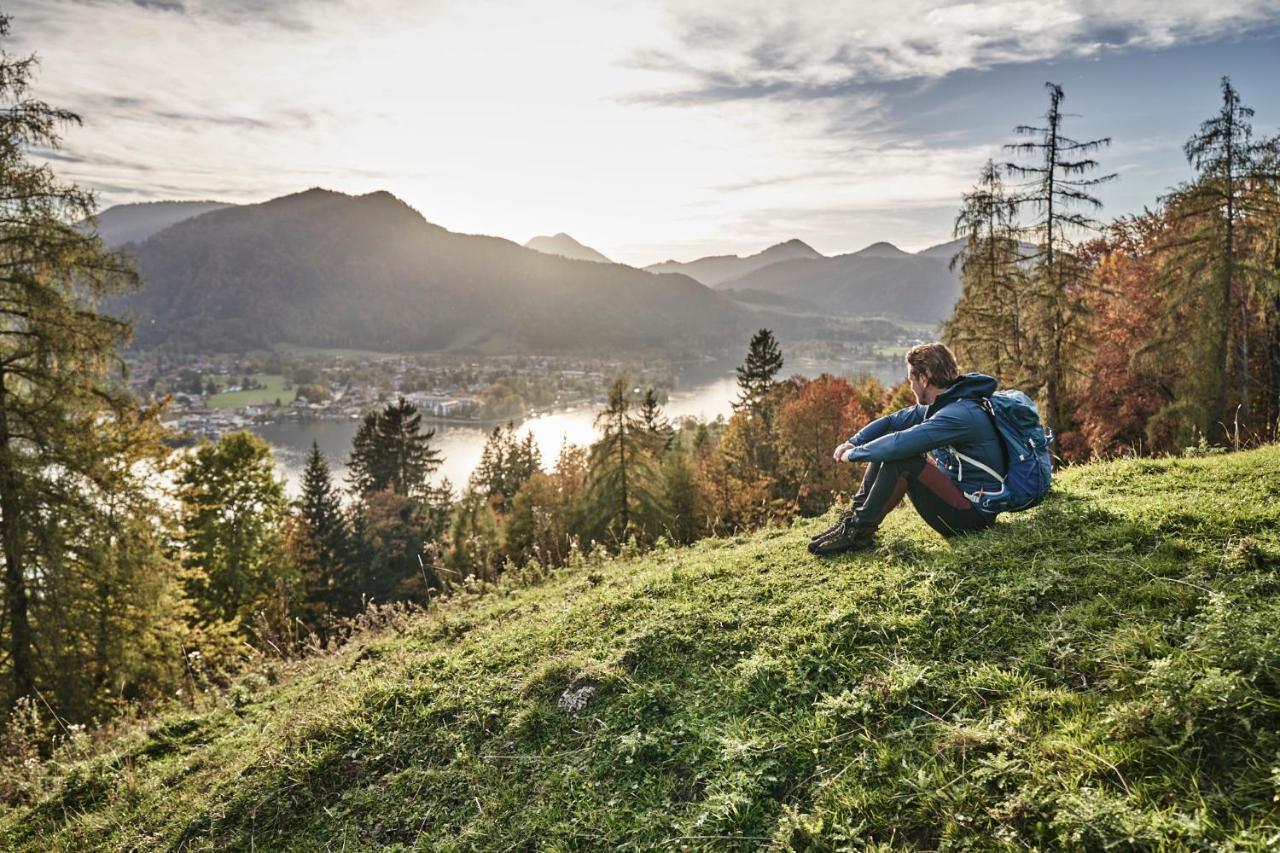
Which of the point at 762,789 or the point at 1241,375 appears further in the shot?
the point at 1241,375

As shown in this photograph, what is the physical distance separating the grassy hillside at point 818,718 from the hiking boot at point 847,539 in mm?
147

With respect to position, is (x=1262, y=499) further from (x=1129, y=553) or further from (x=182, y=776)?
(x=182, y=776)

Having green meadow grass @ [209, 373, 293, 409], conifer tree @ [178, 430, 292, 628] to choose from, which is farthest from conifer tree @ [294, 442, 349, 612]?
green meadow grass @ [209, 373, 293, 409]

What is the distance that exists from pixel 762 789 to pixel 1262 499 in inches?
189

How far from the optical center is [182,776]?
516cm

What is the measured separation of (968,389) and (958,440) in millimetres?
495

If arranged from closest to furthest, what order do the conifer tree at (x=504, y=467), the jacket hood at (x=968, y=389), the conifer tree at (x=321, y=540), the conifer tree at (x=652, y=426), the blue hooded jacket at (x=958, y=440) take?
the blue hooded jacket at (x=958, y=440) → the jacket hood at (x=968, y=389) → the conifer tree at (x=652, y=426) → the conifer tree at (x=321, y=540) → the conifer tree at (x=504, y=467)

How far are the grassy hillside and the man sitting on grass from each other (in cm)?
28

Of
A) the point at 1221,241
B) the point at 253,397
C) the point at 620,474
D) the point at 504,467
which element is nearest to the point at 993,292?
the point at 1221,241

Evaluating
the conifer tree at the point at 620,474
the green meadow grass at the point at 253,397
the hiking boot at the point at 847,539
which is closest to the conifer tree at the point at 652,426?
the conifer tree at the point at 620,474

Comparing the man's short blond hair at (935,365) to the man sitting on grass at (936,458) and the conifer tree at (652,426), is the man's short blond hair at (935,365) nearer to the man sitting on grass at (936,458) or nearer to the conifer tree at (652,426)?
the man sitting on grass at (936,458)

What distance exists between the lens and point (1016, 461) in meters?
5.44

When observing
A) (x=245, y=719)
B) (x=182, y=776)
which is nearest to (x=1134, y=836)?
(x=182, y=776)

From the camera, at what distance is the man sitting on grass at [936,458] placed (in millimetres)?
5242
